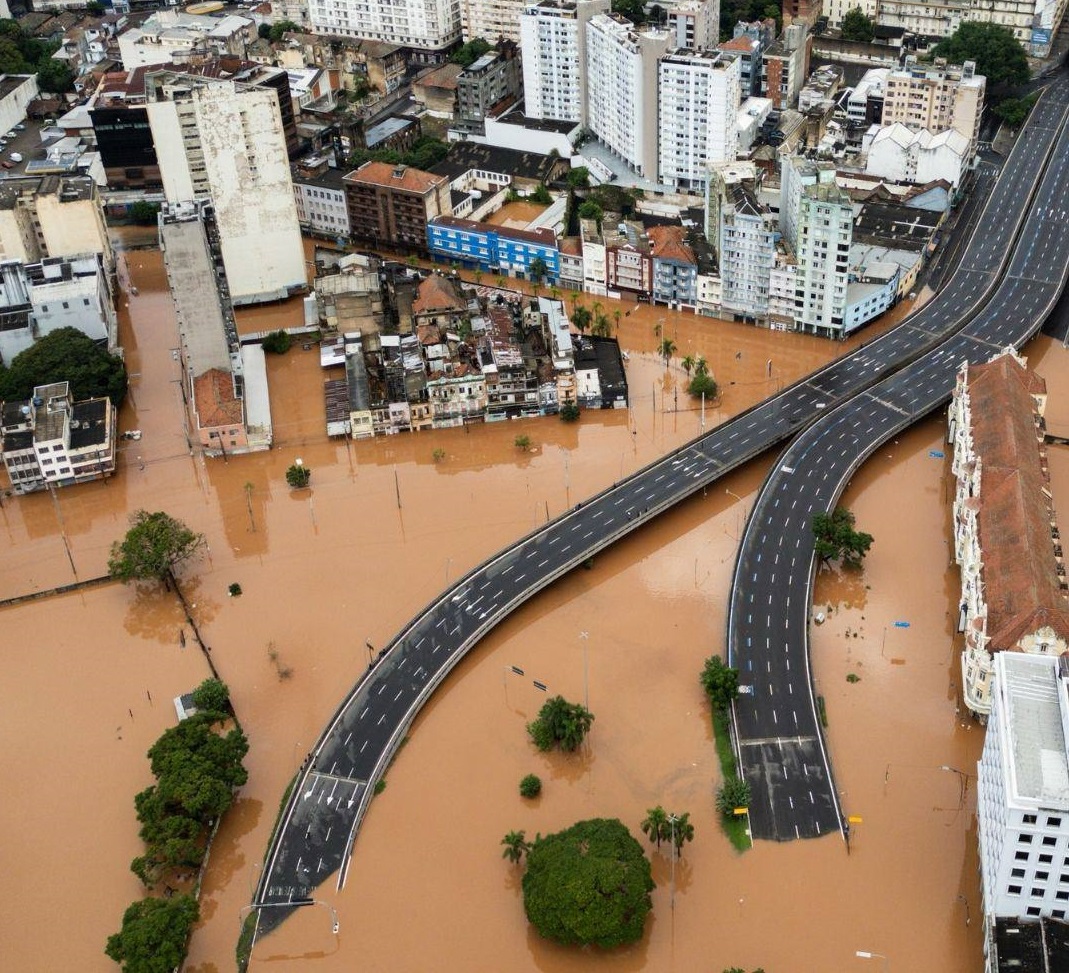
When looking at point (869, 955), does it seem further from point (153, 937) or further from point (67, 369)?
point (67, 369)

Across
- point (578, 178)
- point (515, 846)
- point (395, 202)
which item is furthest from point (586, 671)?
point (578, 178)

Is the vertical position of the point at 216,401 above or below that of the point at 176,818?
above

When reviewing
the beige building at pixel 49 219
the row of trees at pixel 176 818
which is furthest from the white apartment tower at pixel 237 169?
the row of trees at pixel 176 818

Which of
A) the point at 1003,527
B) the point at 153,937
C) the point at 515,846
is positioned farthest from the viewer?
the point at 1003,527

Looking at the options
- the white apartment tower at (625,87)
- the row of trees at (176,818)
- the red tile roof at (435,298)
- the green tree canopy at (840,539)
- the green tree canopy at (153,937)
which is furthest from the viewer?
the white apartment tower at (625,87)

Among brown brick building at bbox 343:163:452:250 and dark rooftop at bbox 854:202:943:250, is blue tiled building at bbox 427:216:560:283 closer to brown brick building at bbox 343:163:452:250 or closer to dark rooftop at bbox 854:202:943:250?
brown brick building at bbox 343:163:452:250

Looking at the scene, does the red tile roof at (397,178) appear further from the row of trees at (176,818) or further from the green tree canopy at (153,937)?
the green tree canopy at (153,937)

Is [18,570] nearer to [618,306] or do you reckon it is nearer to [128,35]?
[618,306]
